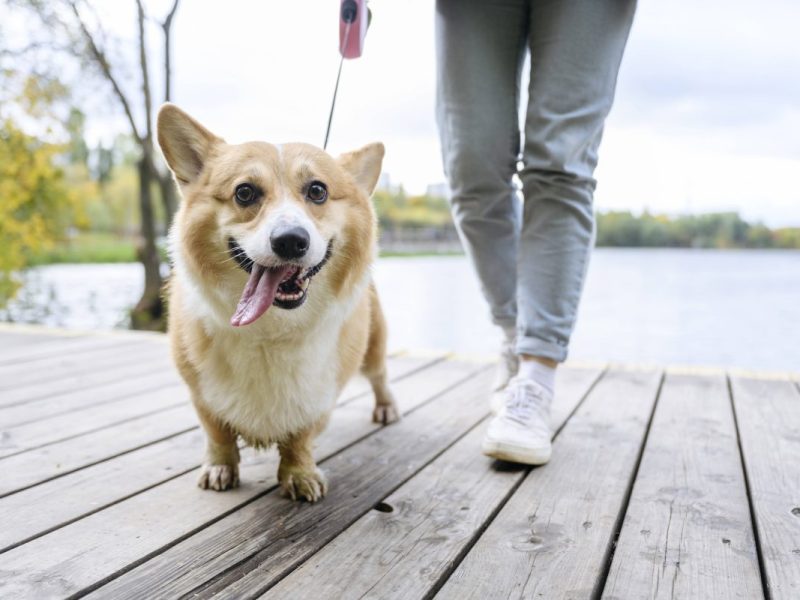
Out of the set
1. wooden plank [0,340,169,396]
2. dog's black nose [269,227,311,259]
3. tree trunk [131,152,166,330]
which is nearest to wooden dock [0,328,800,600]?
wooden plank [0,340,169,396]

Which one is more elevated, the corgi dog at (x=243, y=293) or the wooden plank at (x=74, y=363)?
the corgi dog at (x=243, y=293)

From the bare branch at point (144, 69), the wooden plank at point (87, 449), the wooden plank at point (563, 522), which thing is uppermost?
the bare branch at point (144, 69)

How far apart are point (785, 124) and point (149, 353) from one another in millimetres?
4485

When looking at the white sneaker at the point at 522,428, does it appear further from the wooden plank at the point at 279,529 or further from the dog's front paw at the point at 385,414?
the dog's front paw at the point at 385,414

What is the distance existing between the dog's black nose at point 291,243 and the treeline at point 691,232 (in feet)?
11.3

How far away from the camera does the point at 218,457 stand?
145 cm

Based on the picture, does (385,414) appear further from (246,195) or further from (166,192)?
(166,192)

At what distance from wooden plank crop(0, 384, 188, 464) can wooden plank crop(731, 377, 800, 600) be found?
5.48ft

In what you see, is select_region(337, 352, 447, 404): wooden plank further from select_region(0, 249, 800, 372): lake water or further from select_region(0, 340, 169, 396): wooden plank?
select_region(0, 340, 169, 396): wooden plank

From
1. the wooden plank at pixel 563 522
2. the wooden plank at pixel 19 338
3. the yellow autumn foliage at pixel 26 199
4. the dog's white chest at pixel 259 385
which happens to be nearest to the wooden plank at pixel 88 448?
the dog's white chest at pixel 259 385

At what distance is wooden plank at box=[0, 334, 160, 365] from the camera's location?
113 inches

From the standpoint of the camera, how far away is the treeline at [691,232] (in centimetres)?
511

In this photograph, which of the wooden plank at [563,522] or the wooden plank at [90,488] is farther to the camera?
the wooden plank at [90,488]

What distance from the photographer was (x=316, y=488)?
4.54ft
